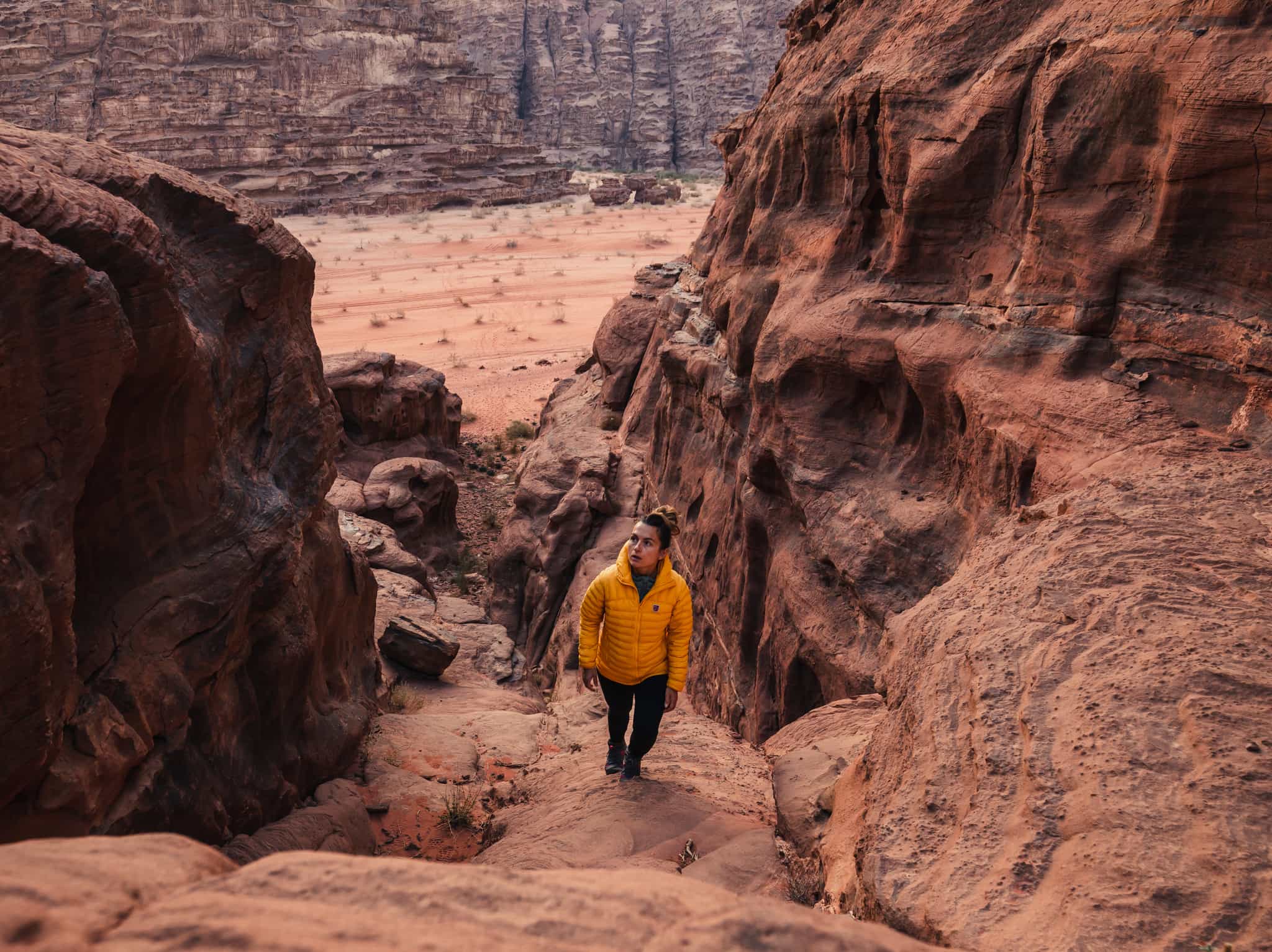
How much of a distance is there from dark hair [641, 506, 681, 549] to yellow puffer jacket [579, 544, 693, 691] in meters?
0.16

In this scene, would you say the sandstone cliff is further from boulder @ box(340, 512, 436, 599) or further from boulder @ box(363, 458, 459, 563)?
boulder @ box(363, 458, 459, 563)

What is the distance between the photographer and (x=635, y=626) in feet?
16.3

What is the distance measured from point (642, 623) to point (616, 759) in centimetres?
120

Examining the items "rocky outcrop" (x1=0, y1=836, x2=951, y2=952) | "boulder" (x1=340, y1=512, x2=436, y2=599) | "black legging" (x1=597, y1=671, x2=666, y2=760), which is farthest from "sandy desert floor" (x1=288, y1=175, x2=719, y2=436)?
"rocky outcrop" (x1=0, y1=836, x2=951, y2=952)

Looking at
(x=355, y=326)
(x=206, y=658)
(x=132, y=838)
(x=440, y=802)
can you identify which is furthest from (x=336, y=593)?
(x=355, y=326)

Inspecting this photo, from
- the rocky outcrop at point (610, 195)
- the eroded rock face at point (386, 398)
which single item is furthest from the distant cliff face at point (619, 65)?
the eroded rock face at point (386, 398)

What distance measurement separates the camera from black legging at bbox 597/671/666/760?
17.0 ft

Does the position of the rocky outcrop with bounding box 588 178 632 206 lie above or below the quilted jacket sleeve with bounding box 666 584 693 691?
above

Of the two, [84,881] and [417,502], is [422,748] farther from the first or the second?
[417,502]

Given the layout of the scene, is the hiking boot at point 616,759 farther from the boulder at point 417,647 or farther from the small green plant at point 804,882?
the boulder at point 417,647

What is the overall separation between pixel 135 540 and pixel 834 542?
4.04m

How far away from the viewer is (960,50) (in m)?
6.21

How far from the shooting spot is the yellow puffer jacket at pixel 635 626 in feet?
16.2

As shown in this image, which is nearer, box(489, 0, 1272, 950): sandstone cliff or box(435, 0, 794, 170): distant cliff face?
box(489, 0, 1272, 950): sandstone cliff
